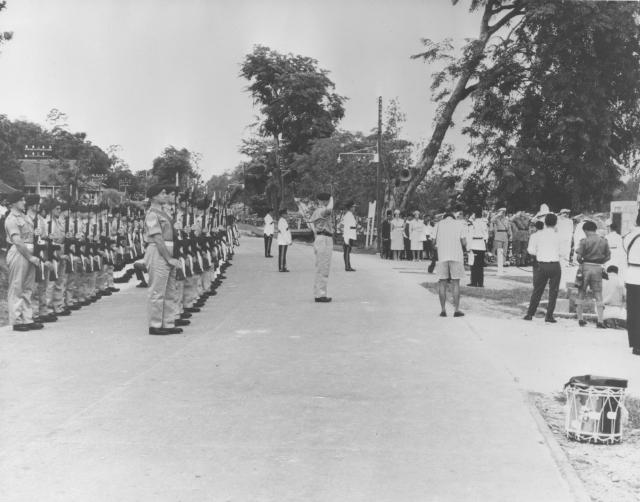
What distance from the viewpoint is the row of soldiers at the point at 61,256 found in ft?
37.1

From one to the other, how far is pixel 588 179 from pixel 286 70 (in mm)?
35211

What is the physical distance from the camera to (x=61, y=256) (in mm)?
13016

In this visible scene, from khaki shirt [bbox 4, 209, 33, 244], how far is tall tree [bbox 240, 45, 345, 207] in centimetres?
4672

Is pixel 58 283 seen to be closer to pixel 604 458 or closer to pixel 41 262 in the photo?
pixel 41 262

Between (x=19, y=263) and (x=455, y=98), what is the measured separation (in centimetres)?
2917

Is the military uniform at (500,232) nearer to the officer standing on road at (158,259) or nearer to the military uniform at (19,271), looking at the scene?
the officer standing on road at (158,259)

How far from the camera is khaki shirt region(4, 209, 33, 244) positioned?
36.5ft

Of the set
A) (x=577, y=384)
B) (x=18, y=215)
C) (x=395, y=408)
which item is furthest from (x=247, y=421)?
(x=18, y=215)

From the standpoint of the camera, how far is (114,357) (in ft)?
30.7

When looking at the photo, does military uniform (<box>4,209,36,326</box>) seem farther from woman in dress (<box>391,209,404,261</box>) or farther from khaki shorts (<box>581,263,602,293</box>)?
woman in dress (<box>391,209,404,261</box>)

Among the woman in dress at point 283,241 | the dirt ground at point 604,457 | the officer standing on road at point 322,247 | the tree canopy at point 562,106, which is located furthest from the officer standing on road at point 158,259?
the tree canopy at point 562,106

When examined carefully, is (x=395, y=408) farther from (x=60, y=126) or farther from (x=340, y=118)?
(x=340, y=118)

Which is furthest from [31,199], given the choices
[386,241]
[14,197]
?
[386,241]

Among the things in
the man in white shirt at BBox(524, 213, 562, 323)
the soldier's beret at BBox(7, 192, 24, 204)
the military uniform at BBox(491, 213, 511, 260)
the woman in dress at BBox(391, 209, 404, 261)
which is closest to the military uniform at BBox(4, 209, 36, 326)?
the soldier's beret at BBox(7, 192, 24, 204)
